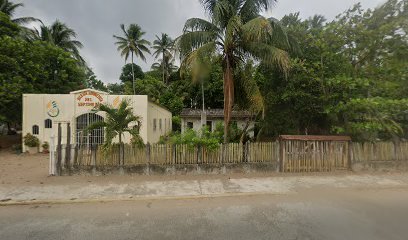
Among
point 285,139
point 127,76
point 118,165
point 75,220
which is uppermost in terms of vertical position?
point 127,76

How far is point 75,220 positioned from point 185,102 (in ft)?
89.8

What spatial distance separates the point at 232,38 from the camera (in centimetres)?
960

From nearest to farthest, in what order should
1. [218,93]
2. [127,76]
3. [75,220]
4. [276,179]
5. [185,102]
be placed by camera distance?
[75,220] < [276,179] < [218,93] < [185,102] < [127,76]

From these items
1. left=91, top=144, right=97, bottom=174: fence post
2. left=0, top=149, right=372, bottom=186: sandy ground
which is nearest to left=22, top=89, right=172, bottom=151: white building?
left=0, top=149, right=372, bottom=186: sandy ground

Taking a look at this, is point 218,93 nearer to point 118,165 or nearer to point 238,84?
point 238,84

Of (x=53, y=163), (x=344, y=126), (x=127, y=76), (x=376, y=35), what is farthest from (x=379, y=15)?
(x=127, y=76)

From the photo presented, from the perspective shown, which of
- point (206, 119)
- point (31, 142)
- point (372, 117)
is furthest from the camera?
point (206, 119)

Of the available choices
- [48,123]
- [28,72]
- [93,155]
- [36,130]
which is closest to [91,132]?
[48,123]

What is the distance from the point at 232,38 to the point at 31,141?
13.2 m

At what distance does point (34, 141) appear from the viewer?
14.7 meters

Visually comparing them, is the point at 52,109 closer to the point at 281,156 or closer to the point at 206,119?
the point at 206,119

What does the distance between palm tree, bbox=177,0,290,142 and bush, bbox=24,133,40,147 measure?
36.6 feet

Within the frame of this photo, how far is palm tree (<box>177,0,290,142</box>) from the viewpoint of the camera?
9266 millimetres

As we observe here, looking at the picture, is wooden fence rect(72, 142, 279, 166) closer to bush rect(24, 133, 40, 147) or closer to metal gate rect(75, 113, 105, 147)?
metal gate rect(75, 113, 105, 147)
